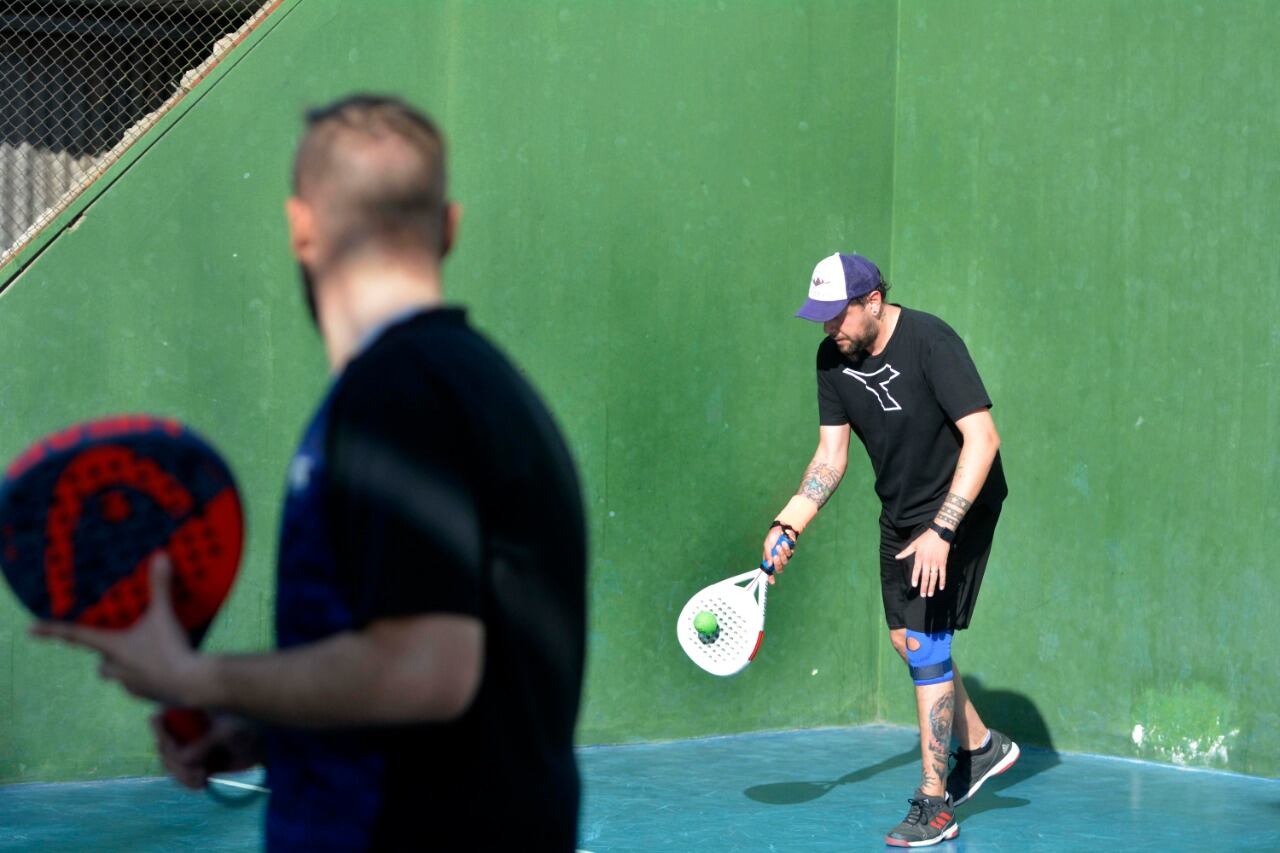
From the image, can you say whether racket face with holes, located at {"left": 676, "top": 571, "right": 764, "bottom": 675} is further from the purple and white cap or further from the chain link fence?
the chain link fence

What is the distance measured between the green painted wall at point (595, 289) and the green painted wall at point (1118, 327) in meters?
0.44

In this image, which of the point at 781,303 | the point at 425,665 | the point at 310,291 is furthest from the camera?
the point at 781,303

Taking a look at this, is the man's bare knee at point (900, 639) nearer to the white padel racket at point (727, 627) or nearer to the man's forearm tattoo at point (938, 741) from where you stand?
the man's forearm tattoo at point (938, 741)

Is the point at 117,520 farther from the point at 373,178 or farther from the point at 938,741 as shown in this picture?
the point at 938,741

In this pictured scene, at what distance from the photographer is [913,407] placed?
4.98m

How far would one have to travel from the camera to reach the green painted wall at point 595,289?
536 centimetres

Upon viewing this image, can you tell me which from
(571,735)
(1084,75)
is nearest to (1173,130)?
(1084,75)

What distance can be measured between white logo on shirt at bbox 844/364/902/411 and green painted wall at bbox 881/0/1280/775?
1.51m

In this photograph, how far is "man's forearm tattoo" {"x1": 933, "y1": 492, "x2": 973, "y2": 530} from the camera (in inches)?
187

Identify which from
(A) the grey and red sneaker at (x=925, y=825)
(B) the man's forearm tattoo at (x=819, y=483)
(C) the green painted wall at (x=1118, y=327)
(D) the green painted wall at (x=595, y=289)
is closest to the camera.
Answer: (A) the grey and red sneaker at (x=925, y=825)

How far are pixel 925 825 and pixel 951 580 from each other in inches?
28.8

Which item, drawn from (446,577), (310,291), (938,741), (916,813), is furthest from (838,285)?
(446,577)

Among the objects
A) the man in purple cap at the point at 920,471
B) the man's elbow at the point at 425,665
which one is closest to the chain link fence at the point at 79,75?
the man in purple cap at the point at 920,471

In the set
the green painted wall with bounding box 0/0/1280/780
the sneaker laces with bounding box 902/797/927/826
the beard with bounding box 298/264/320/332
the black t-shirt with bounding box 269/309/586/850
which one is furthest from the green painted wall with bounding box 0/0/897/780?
the black t-shirt with bounding box 269/309/586/850
